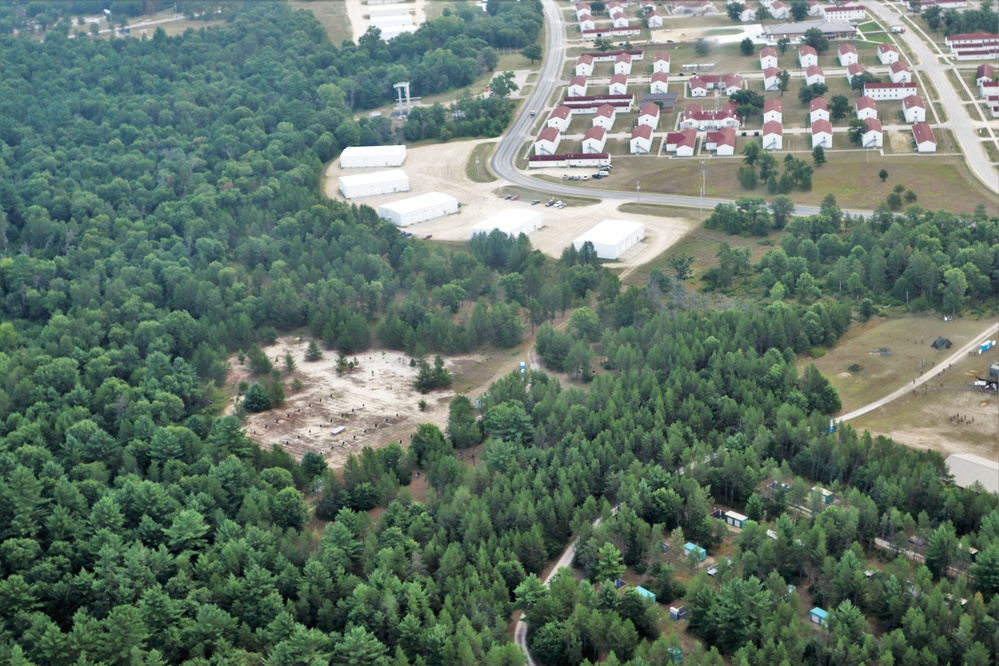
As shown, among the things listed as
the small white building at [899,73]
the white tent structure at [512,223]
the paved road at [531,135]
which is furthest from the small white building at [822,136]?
the white tent structure at [512,223]

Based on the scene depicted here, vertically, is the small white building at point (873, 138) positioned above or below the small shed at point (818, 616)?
above

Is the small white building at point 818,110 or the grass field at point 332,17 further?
the grass field at point 332,17

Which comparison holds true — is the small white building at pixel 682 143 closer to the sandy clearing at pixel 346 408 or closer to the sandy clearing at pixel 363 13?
the sandy clearing at pixel 346 408

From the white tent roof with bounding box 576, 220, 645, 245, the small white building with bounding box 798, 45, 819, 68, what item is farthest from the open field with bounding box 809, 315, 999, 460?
the small white building with bounding box 798, 45, 819, 68

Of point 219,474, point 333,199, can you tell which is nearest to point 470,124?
point 333,199

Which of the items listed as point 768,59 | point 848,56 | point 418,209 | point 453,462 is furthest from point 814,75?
point 453,462

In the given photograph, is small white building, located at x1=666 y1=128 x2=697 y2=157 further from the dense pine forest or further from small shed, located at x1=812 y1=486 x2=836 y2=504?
small shed, located at x1=812 y1=486 x2=836 y2=504

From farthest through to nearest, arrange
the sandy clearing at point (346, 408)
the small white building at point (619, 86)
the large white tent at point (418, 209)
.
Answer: the small white building at point (619, 86) → the large white tent at point (418, 209) → the sandy clearing at point (346, 408)
